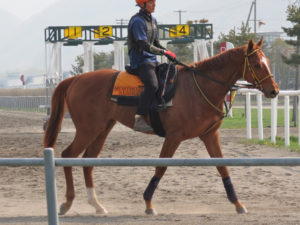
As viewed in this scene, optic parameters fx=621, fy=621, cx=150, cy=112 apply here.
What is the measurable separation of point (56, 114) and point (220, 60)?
2220mm

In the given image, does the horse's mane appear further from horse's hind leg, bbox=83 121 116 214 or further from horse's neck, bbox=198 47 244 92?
horse's hind leg, bbox=83 121 116 214

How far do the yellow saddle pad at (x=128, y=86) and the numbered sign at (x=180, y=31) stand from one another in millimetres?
18629

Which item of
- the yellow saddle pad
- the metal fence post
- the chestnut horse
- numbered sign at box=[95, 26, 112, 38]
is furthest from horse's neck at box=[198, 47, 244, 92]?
numbered sign at box=[95, 26, 112, 38]

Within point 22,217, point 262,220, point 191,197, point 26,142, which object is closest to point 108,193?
point 191,197

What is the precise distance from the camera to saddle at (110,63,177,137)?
7.30m

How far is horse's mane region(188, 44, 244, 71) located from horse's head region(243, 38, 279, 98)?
188mm

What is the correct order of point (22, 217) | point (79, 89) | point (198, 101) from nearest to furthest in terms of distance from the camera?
point (22, 217) → point (198, 101) → point (79, 89)

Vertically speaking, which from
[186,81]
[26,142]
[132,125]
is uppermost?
[186,81]

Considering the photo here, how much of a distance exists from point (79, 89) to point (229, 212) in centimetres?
242

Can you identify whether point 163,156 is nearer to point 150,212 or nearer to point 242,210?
point 150,212

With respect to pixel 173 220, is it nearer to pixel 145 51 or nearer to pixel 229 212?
pixel 229 212

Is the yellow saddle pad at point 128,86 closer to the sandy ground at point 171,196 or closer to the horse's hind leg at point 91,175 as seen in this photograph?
the horse's hind leg at point 91,175

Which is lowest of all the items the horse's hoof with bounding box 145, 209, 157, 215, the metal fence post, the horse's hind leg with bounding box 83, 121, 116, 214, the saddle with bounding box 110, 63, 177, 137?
the horse's hoof with bounding box 145, 209, 157, 215

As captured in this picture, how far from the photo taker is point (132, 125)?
7.63 metres
